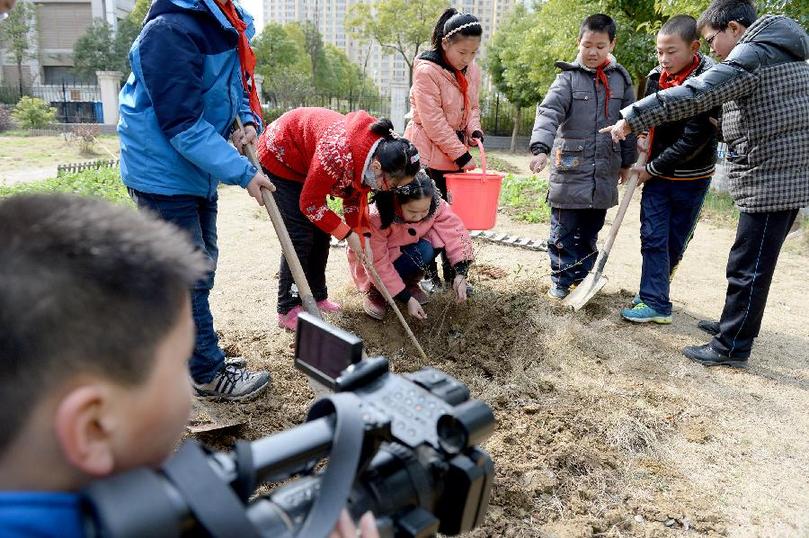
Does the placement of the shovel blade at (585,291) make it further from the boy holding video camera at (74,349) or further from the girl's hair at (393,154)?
the boy holding video camera at (74,349)

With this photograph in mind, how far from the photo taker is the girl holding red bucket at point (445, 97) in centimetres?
414

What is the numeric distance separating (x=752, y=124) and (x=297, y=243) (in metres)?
2.58

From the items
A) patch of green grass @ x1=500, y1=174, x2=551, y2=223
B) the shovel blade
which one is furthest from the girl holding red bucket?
patch of green grass @ x1=500, y1=174, x2=551, y2=223

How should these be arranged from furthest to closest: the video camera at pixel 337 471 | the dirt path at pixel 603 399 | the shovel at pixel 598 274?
the shovel at pixel 598 274
the dirt path at pixel 603 399
the video camera at pixel 337 471

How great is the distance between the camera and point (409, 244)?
3.97 m

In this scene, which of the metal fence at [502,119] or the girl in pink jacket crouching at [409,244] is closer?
the girl in pink jacket crouching at [409,244]

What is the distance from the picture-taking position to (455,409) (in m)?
0.97

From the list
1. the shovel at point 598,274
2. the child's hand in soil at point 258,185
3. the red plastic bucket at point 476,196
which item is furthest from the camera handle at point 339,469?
the shovel at point 598,274

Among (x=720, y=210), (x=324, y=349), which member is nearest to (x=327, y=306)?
(x=324, y=349)

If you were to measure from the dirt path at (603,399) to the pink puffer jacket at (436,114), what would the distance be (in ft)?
3.39

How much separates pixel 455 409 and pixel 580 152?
3.66 metres

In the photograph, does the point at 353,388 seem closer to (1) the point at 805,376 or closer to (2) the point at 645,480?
(2) the point at 645,480

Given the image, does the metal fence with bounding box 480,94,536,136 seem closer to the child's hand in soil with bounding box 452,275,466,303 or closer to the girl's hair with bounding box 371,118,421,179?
the child's hand in soil with bounding box 452,275,466,303

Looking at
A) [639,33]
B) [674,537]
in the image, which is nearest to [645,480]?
[674,537]
